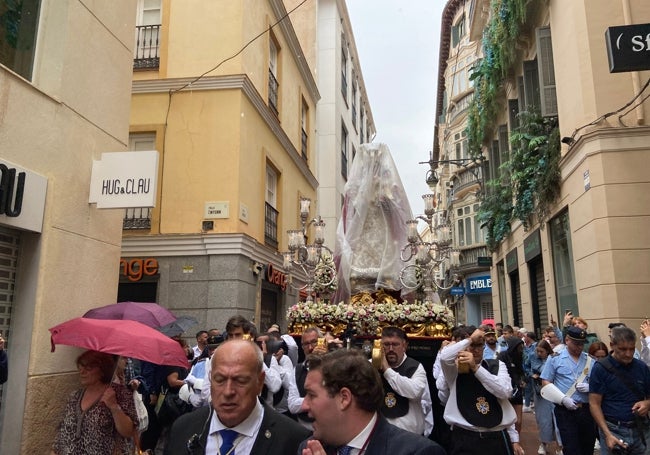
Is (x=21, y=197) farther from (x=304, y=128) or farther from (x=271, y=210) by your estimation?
(x=304, y=128)

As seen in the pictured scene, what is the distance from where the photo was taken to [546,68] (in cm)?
1170

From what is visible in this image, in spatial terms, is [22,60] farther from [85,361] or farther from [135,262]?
[135,262]

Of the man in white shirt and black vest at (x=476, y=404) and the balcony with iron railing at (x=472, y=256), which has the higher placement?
the balcony with iron railing at (x=472, y=256)

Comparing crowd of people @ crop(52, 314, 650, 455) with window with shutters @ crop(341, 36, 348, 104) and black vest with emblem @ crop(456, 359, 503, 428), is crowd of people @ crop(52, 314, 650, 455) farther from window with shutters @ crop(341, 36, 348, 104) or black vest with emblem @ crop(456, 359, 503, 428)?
window with shutters @ crop(341, 36, 348, 104)

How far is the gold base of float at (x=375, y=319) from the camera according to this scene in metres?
6.64

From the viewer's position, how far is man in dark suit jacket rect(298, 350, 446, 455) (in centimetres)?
223

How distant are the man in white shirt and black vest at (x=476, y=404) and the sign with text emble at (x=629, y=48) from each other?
14.0 ft

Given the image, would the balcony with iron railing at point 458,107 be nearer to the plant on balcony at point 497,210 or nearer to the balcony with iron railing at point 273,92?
the plant on balcony at point 497,210

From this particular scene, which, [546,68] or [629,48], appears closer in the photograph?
[629,48]

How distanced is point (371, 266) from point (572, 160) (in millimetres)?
4985

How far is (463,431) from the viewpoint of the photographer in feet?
14.8

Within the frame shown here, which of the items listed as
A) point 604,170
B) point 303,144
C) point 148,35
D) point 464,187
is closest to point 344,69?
point 303,144

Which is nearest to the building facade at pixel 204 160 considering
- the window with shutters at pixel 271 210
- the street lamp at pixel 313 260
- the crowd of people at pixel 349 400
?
the window with shutters at pixel 271 210

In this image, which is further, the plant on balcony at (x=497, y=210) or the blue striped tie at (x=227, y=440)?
the plant on balcony at (x=497, y=210)
